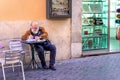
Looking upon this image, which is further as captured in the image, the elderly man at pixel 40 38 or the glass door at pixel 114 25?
the glass door at pixel 114 25

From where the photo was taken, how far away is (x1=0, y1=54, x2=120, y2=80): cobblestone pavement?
8.03m

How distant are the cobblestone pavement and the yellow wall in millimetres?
1507

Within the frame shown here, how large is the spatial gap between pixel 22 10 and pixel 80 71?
2.42 meters

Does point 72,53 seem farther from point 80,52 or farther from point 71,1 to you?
point 71,1

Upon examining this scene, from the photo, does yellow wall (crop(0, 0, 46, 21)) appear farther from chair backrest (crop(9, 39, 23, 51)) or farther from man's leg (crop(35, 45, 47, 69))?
man's leg (crop(35, 45, 47, 69))

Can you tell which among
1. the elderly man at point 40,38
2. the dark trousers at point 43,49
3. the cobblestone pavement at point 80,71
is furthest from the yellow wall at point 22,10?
the cobblestone pavement at point 80,71

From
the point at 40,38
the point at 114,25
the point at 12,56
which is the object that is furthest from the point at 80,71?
the point at 114,25

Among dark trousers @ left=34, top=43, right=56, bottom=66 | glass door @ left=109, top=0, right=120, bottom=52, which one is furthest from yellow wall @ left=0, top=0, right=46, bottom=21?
glass door @ left=109, top=0, right=120, bottom=52

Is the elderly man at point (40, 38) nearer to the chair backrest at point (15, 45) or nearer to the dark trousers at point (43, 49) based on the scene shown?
the dark trousers at point (43, 49)

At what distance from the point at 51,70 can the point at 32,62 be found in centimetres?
61

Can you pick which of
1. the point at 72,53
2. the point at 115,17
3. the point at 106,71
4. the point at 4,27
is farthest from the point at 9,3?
the point at 115,17

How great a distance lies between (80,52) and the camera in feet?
34.6

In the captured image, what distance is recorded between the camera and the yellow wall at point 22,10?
914 centimetres

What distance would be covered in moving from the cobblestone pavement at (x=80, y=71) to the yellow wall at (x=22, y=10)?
4.94ft
